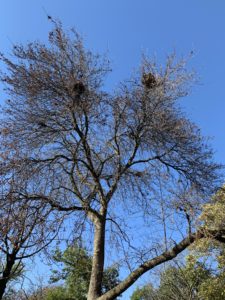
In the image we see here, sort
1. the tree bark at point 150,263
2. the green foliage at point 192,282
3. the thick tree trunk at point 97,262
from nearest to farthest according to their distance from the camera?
the tree bark at point 150,263 < the thick tree trunk at point 97,262 < the green foliage at point 192,282

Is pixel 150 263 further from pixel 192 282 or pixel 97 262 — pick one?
pixel 192 282

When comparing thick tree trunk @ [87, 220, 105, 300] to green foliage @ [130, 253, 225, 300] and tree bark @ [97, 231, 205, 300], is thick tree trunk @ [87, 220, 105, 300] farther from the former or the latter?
green foliage @ [130, 253, 225, 300]

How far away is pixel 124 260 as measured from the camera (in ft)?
25.3

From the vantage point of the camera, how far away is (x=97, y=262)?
304 inches

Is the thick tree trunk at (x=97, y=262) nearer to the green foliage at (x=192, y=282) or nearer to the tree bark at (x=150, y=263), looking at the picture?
the tree bark at (x=150, y=263)

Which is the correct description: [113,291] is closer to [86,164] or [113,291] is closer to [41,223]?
[41,223]

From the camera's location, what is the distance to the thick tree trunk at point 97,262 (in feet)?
24.1

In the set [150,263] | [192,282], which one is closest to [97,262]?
[150,263]

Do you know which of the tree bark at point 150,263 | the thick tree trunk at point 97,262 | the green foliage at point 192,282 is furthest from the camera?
the green foliage at point 192,282

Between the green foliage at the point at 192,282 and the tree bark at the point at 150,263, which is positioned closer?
the tree bark at the point at 150,263

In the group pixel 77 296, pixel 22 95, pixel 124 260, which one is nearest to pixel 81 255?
pixel 124 260

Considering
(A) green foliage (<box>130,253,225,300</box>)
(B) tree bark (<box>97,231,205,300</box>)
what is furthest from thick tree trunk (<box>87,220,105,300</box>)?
(A) green foliage (<box>130,253,225,300</box>)

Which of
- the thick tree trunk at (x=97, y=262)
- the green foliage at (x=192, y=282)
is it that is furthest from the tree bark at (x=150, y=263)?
the green foliage at (x=192, y=282)

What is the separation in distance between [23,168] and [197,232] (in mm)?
3412
